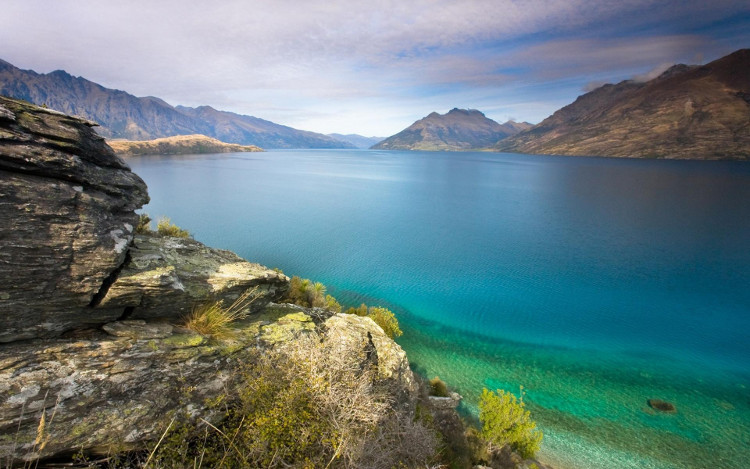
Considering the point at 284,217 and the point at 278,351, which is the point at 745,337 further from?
the point at 284,217

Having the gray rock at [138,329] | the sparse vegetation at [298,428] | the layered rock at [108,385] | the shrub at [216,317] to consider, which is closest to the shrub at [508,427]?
the sparse vegetation at [298,428]

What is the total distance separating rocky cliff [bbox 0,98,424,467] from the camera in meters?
6.49

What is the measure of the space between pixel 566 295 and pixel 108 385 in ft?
129

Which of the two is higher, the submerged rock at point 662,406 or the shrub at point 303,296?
the shrub at point 303,296

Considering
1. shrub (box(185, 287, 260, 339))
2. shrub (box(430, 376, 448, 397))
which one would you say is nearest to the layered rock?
shrub (box(185, 287, 260, 339))

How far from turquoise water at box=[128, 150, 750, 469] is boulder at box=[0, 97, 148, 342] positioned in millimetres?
21194

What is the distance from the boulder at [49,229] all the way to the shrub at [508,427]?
1782 cm

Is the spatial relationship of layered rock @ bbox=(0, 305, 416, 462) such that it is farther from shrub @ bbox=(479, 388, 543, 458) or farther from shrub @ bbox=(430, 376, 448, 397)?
shrub @ bbox=(430, 376, 448, 397)

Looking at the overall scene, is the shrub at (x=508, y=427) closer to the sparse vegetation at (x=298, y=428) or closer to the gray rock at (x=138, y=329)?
the sparse vegetation at (x=298, y=428)

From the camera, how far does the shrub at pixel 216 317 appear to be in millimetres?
9867

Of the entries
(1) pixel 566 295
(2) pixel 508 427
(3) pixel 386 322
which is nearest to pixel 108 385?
(2) pixel 508 427

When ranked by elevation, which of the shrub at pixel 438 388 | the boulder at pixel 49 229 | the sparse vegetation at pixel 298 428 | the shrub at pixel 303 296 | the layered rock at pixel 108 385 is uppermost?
the boulder at pixel 49 229

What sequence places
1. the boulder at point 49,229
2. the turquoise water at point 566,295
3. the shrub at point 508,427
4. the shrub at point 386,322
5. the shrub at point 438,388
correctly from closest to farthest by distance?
the boulder at point 49,229, the shrub at point 508,427, the turquoise water at point 566,295, the shrub at point 438,388, the shrub at point 386,322

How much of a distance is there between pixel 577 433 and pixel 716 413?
1046cm
